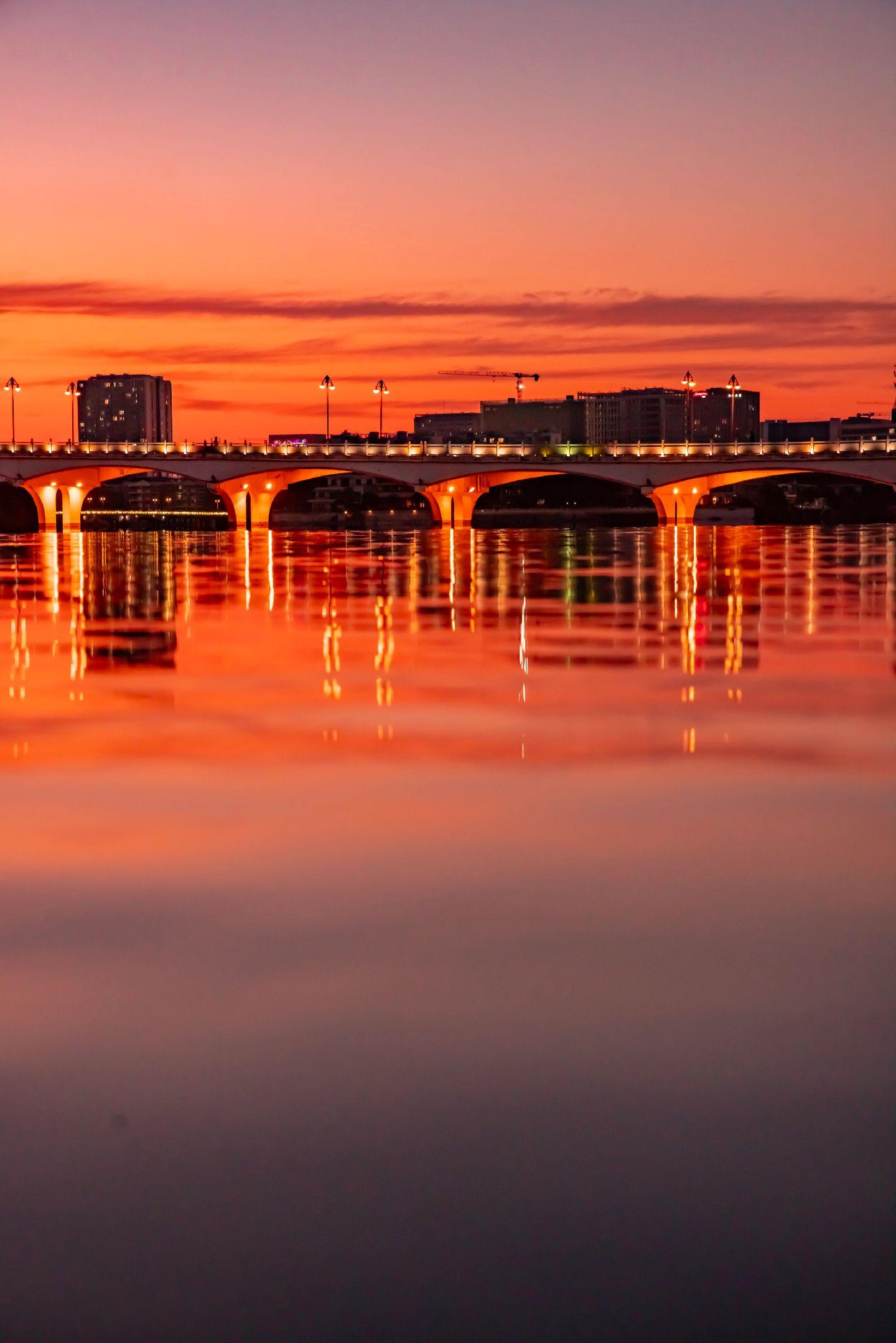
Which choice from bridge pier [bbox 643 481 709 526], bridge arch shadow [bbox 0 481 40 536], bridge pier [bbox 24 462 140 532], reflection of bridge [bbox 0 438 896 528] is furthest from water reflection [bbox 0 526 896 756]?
bridge arch shadow [bbox 0 481 40 536]

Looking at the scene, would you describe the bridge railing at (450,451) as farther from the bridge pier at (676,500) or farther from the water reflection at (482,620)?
the water reflection at (482,620)

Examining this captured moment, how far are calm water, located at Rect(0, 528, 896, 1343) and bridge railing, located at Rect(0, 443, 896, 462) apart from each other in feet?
387

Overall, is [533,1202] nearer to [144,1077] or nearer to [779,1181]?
[779,1181]

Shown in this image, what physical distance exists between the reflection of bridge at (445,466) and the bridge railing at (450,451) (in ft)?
0.48

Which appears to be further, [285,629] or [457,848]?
[285,629]

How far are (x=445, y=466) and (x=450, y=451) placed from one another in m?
4.96

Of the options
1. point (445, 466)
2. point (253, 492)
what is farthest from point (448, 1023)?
point (253, 492)

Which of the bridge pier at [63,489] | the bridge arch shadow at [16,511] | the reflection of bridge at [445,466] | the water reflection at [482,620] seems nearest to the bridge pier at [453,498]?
the reflection of bridge at [445,466]

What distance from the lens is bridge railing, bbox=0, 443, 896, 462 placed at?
13300cm

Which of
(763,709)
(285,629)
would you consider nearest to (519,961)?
(763,709)

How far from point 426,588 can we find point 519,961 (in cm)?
3464

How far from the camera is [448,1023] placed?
6.70 metres

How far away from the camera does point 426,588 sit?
4209cm

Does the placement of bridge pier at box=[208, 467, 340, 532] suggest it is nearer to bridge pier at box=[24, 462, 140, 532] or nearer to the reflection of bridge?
the reflection of bridge
